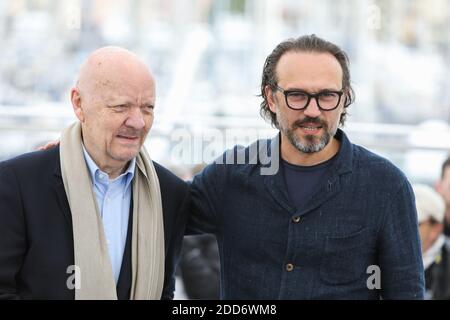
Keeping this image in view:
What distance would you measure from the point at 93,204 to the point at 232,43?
459 inches

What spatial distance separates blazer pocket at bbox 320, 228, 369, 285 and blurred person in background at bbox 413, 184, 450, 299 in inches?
76.7

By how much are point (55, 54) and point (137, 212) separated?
10.9m

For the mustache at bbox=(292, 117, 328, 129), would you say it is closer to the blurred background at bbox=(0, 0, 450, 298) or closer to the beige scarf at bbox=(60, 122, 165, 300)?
the beige scarf at bbox=(60, 122, 165, 300)

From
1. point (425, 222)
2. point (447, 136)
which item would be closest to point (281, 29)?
point (447, 136)

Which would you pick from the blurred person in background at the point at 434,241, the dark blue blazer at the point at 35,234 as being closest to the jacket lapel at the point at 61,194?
the dark blue blazer at the point at 35,234

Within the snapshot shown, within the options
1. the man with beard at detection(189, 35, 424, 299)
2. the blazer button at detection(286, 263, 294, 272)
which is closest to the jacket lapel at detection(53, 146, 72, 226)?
the man with beard at detection(189, 35, 424, 299)

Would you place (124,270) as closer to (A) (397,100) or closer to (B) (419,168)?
→ (B) (419,168)

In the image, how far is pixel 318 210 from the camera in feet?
9.18

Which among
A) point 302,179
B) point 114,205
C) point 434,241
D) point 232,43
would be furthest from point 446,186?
point 232,43

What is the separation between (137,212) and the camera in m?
2.68

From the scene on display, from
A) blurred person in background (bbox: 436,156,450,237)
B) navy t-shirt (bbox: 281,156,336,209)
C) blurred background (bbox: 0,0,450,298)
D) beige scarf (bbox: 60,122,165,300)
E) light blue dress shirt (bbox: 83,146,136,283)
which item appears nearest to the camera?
beige scarf (bbox: 60,122,165,300)

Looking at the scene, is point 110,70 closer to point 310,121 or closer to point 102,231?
point 102,231

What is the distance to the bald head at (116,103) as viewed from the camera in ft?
8.50

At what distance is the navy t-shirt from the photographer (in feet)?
9.26
